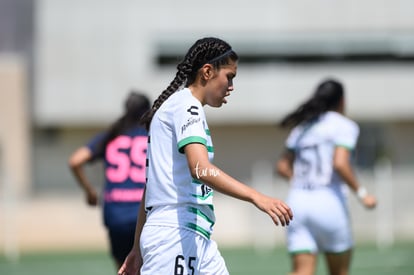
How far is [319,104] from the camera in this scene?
28.1 feet

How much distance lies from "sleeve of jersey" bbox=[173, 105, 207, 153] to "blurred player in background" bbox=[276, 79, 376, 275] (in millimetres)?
3165

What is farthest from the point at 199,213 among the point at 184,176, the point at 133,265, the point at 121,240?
the point at 121,240

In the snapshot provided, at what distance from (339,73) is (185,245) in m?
26.8

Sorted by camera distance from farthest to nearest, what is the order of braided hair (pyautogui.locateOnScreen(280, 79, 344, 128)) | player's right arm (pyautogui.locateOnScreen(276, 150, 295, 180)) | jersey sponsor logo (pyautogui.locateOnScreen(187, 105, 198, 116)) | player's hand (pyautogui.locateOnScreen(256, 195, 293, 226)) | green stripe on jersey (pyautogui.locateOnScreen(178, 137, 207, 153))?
player's right arm (pyautogui.locateOnScreen(276, 150, 295, 180)) → braided hair (pyautogui.locateOnScreen(280, 79, 344, 128)) → jersey sponsor logo (pyautogui.locateOnScreen(187, 105, 198, 116)) → green stripe on jersey (pyautogui.locateOnScreen(178, 137, 207, 153)) → player's hand (pyautogui.locateOnScreen(256, 195, 293, 226))

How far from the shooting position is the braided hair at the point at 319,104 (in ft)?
28.1

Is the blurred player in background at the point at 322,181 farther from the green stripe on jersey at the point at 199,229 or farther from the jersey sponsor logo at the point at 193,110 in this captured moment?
the jersey sponsor logo at the point at 193,110

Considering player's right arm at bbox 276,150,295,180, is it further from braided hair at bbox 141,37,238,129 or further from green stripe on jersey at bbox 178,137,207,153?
green stripe on jersey at bbox 178,137,207,153

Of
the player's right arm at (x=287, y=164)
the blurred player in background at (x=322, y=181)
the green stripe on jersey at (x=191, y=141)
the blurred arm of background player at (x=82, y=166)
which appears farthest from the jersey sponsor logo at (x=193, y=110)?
the blurred arm of background player at (x=82, y=166)

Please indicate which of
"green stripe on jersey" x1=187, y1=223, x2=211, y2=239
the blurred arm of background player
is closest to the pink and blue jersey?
the blurred arm of background player

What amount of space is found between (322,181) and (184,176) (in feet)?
10.8

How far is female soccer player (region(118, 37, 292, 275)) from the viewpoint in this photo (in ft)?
17.3

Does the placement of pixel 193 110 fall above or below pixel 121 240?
above

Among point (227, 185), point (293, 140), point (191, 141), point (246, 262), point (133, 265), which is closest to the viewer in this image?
point (227, 185)

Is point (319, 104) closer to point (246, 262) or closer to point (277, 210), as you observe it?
point (277, 210)
